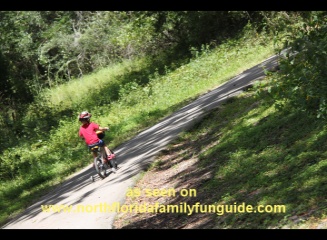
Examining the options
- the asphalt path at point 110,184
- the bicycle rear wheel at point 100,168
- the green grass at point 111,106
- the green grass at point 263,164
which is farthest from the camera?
the green grass at point 111,106

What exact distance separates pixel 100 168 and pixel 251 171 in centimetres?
462

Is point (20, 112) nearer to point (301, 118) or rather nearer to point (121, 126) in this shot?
point (121, 126)

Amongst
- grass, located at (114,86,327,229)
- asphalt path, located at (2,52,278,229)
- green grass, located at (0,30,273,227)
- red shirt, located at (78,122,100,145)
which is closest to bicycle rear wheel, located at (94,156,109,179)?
asphalt path, located at (2,52,278,229)

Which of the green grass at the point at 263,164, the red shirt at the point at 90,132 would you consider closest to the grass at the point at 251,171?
the green grass at the point at 263,164

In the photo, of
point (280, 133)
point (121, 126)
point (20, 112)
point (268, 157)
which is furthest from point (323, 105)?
point (20, 112)

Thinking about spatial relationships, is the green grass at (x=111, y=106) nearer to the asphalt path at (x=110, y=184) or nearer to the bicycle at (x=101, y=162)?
the asphalt path at (x=110, y=184)

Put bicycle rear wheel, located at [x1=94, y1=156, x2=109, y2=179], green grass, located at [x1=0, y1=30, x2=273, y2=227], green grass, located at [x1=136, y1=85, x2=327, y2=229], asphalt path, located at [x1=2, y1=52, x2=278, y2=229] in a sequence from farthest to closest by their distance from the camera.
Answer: green grass, located at [x1=0, y1=30, x2=273, y2=227], bicycle rear wheel, located at [x1=94, y1=156, x2=109, y2=179], asphalt path, located at [x1=2, y1=52, x2=278, y2=229], green grass, located at [x1=136, y1=85, x2=327, y2=229]

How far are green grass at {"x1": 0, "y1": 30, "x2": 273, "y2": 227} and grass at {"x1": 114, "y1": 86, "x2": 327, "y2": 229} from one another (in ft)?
14.7

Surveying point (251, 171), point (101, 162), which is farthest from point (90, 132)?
point (251, 171)

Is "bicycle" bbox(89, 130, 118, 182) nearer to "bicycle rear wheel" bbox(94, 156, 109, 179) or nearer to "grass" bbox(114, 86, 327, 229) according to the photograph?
"bicycle rear wheel" bbox(94, 156, 109, 179)

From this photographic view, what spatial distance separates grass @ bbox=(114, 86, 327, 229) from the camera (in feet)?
23.6

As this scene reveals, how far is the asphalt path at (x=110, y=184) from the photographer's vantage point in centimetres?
1043

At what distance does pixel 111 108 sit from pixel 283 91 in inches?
609

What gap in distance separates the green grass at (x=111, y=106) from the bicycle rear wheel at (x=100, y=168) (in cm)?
225
